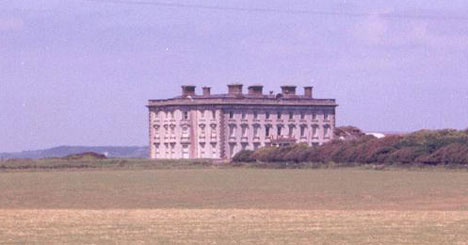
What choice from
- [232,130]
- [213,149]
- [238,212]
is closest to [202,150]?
[213,149]

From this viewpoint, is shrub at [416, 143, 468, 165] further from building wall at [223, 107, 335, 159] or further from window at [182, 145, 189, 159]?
window at [182, 145, 189, 159]

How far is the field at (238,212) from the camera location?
32188mm

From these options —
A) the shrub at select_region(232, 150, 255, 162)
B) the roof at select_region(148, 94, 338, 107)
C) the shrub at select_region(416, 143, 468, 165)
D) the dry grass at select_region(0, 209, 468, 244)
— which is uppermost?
the roof at select_region(148, 94, 338, 107)

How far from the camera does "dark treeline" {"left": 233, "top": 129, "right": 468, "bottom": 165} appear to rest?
102m

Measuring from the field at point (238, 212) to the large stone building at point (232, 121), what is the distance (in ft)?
300

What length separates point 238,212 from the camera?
141 feet

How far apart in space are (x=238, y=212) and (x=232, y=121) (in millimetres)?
122702

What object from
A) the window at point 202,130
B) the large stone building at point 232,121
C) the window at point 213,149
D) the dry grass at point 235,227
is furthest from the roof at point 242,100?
the dry grass at point 235,227

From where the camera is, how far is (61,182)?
7606 cm

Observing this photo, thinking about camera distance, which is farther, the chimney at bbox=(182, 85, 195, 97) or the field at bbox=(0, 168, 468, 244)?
the chimney at bbox=(182, 85, 195, 97)

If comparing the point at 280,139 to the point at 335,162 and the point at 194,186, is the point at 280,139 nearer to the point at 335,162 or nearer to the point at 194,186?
the point at 335,162

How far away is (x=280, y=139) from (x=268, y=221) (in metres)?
131

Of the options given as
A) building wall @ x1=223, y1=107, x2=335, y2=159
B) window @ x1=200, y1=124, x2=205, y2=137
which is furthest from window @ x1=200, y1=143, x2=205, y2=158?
building wall @ x1=223, y1=107, x2=335, y2=159

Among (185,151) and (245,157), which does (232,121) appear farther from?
(245,157)
